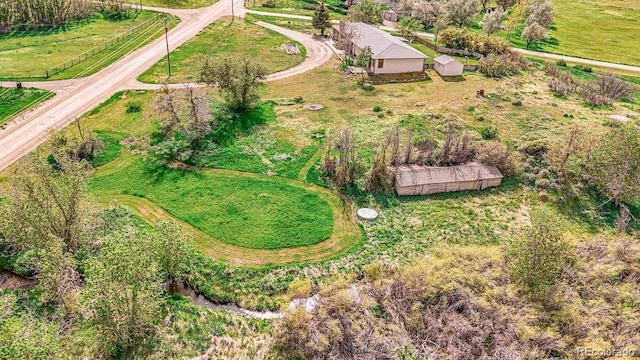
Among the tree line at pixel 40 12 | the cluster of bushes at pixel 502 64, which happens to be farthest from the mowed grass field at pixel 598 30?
the tree line at pixel 40 12

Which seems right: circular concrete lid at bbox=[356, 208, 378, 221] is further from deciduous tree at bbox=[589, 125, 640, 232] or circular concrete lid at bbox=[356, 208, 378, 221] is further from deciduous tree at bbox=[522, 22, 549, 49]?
deciduous tree at bbox=[522, 22, 549, 49]

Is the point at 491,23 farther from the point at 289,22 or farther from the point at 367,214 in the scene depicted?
the point at 367,214

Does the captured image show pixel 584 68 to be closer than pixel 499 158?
No

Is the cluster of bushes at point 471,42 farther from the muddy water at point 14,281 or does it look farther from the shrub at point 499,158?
the muddy water at point 14,281

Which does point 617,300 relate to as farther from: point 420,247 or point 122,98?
point 122,98

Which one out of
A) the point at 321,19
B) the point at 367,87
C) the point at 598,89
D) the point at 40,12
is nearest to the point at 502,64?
the point at 598,89

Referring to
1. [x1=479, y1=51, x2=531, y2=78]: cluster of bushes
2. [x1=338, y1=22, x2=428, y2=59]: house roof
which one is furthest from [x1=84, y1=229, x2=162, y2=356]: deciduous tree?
[x1=479, y1=51, x2=531, y2=78]: cluster of bushes

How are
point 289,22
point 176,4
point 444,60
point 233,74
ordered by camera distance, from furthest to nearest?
point 176,4, point 289,22, point 444,60, point 233,74

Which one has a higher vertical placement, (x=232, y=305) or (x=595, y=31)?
(x=595, y=31)
